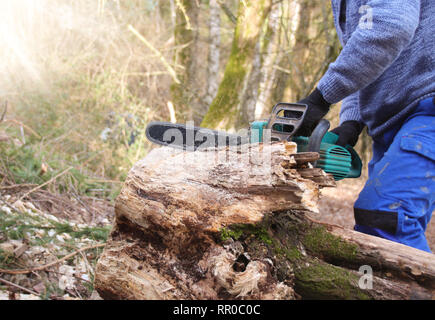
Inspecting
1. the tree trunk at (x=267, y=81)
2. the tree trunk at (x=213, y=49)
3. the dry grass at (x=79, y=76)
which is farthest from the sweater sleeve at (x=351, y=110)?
the tree trunk at (x=213, y=49)

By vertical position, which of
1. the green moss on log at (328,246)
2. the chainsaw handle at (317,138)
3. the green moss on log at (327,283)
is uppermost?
the chainsaw handle at (317,138)

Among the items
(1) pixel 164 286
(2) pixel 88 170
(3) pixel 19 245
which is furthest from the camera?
(2) pixel 88 170

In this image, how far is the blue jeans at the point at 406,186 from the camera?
1478mm

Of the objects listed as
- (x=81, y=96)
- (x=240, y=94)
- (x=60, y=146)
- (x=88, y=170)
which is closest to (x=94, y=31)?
(x=81, y=96)

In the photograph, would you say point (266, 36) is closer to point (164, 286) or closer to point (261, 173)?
point (261, 173)

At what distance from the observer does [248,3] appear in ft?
10.3

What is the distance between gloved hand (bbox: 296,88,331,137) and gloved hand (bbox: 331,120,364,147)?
11.8 inches

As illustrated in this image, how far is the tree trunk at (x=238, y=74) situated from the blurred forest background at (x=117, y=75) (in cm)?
1

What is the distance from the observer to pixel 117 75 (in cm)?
564

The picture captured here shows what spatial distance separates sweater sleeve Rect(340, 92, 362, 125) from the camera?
207 cm

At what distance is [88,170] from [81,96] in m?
2.00

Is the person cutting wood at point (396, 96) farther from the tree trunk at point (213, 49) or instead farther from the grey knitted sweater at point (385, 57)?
the tree trunk at point (213, 49)

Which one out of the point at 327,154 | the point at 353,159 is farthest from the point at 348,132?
the point at 327,154

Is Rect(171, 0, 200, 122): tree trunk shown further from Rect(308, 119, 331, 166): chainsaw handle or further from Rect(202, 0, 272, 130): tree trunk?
Rect(308, 119, 331, 166): chainsaw handle
